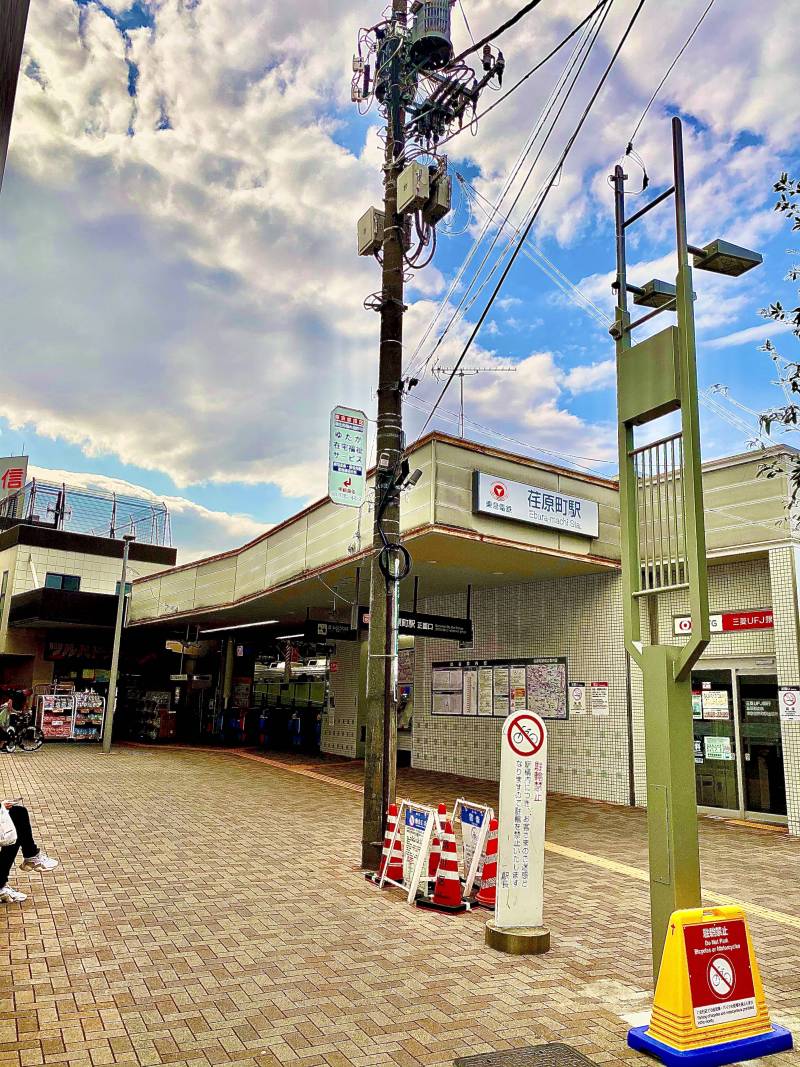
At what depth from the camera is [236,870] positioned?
Result: 7855 mm

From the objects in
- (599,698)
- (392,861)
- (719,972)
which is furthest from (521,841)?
(599,698)

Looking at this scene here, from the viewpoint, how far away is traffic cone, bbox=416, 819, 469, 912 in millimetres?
6742

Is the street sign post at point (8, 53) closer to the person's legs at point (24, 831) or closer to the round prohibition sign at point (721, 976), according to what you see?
the round prohibition sign at point (721, 976)

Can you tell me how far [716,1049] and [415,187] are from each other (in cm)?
760

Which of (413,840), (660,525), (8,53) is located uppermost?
(8,53)

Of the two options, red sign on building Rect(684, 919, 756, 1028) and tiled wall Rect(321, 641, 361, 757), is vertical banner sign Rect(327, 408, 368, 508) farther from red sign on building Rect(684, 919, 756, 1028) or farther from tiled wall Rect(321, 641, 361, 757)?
tiled wall Rect(321, 641, 361, 757)

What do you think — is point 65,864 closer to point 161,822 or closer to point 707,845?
point 161,822

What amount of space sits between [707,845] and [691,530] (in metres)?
6.56

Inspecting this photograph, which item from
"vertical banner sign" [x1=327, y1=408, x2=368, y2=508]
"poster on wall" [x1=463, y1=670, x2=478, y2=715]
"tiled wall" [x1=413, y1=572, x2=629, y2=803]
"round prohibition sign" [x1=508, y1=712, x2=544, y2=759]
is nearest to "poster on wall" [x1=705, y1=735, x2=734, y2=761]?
"tiled wall" [x1=413, y1=572, x2=629, y2=803]

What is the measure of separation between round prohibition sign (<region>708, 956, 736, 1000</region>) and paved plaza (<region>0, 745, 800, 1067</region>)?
0.36 m

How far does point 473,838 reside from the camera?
23.8ft

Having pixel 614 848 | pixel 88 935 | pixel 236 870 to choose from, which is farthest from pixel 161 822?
pixel 614 848

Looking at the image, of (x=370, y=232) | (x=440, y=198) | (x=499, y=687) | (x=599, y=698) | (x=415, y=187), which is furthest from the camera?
(x=499, y=687)

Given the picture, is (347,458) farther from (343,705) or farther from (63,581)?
(63,581)
